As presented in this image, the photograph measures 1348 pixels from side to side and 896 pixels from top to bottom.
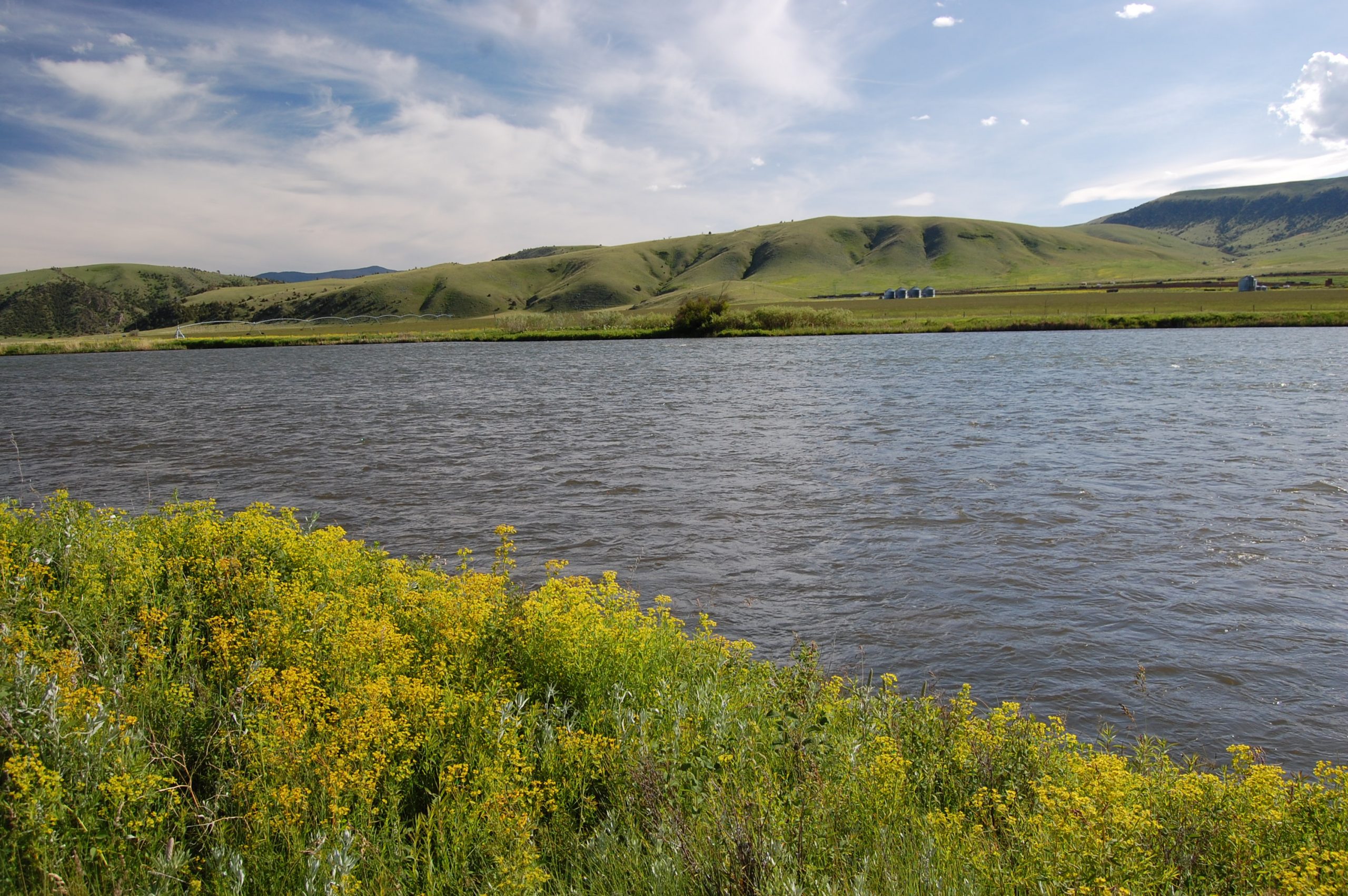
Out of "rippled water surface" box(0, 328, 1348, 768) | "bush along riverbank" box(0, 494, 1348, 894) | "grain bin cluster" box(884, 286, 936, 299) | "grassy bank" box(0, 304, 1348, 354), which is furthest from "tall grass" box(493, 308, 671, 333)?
"bush along riverbank" box(0, 494, 1348, 894)

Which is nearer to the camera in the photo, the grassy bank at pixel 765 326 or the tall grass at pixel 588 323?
the grassy bank at pixel 765 326

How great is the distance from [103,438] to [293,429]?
6.71 metres

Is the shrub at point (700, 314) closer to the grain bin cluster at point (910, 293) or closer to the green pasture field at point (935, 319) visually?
the green pasture field at point (935, 319)

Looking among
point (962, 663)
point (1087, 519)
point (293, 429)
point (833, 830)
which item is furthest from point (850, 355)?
point (833, 830)

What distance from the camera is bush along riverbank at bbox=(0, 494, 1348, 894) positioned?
427 cm

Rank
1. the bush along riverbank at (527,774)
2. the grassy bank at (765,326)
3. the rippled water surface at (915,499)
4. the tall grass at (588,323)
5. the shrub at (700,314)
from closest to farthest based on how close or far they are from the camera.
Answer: the bush along riverbank at (527,774)
the rippled water surface at (915,499)
the grassy bank at (765,326)
the shrub at (700,314)
the tall grass at (588,323)

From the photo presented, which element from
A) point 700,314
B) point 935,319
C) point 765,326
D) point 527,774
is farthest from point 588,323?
point 527,774

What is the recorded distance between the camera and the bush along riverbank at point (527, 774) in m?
4.27

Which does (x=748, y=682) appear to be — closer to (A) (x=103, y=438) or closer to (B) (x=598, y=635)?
(B) (x=598, y=635)

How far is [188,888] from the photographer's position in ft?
14.4

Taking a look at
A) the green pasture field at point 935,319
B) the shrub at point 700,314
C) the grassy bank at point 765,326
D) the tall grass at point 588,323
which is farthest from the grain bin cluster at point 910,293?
the shrub at point 700,314

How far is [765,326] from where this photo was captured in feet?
319

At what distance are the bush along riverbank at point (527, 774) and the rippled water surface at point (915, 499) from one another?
255 cm

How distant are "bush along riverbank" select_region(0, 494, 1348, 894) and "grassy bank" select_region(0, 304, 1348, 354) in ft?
296
